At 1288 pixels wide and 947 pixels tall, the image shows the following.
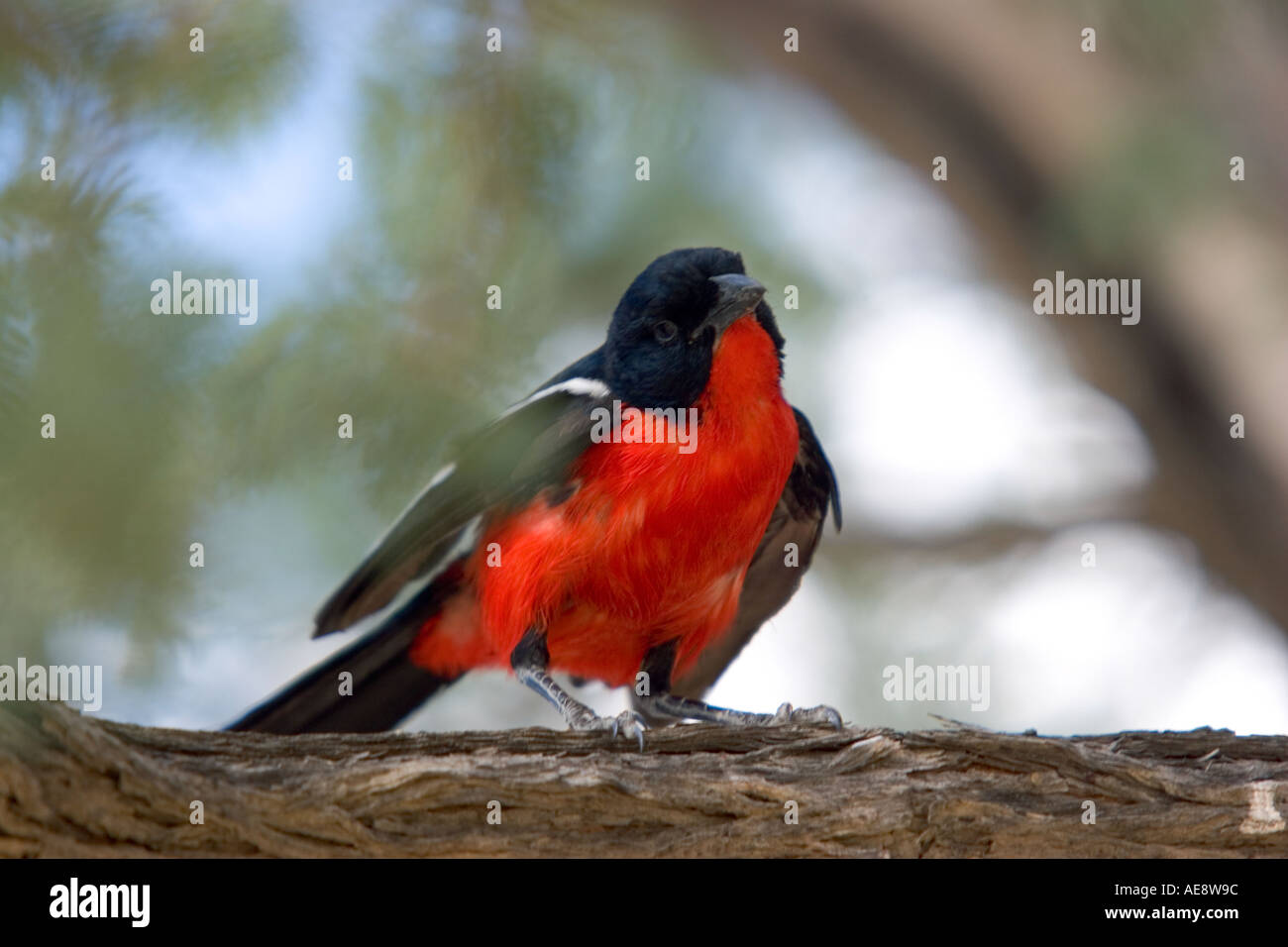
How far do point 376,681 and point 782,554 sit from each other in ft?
5.65

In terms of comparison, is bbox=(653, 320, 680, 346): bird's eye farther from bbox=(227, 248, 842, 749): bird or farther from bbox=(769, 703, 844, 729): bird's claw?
bbox=(769, 703, 844, 729): bird's claw

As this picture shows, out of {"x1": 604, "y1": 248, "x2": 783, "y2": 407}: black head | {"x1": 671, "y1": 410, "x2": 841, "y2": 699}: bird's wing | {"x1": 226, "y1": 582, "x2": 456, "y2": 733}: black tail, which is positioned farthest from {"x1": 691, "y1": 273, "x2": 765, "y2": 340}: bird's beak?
{"x1": 226, "y1": 582, "x2": 456, "y2": 733}: black tail

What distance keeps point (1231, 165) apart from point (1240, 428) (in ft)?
6.64

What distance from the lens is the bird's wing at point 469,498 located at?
421 centimetres

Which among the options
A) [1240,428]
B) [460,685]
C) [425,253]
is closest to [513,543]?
[460,685]

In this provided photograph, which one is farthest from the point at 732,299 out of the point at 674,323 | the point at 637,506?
the point at 637,506

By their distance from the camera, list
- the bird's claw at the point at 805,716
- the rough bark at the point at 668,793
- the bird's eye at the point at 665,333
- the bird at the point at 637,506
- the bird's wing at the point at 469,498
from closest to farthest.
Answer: the rough bark at the point at 668,793, the bird's claw at the point at 805,716, the bird's wing at the point at 469,498, the bird at the point at 637,506, the bird's eye at the point at 665,333

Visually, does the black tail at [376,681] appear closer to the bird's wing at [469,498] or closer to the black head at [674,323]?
the bird's wing at [469,498]

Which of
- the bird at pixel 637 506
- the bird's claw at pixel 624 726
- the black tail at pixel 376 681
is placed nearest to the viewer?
the bird's claw at pixel 624 726

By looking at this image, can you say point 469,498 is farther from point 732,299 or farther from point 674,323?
point 732,299

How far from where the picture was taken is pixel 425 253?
292cm

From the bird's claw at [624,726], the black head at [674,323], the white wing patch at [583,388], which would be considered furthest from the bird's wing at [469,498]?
the bird's claw at [624,726]

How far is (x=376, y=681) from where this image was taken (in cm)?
511

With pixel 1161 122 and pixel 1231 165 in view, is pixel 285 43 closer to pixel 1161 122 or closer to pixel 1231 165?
pixel 1161 122
